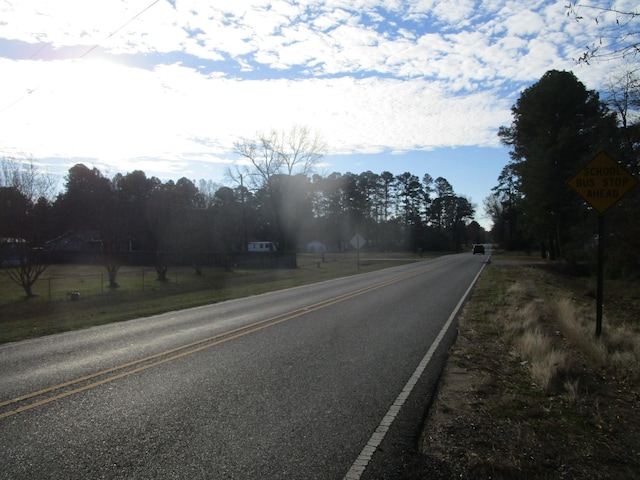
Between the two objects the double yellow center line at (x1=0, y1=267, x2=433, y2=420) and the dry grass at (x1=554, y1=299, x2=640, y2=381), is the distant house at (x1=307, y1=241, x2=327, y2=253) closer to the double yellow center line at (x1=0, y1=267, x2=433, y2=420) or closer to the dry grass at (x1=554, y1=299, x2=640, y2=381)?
the dry grass at (x1=554, y1=299, x2=640, y2=381)

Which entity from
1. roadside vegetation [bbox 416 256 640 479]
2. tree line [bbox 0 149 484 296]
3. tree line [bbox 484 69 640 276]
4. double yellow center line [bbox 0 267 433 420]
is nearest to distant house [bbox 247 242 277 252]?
tree line [bbox 0 149 484 296]

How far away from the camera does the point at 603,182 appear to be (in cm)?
981

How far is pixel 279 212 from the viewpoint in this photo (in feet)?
194

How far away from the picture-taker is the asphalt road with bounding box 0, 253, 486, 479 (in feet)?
13.8

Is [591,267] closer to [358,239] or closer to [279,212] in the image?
[358,239]

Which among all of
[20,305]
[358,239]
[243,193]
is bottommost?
[20,305]

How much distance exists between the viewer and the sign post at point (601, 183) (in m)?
9.64

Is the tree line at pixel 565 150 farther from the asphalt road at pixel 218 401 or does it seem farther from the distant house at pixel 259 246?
the distant house at pixel 259 246

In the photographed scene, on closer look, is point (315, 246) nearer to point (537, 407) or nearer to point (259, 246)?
point (259, 246)

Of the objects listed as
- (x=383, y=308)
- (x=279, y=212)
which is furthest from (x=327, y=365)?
(x=279, y=212)

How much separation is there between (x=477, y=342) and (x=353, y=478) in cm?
668

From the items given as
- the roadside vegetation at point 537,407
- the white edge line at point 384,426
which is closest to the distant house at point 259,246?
the roadside vegetation at point 537,407

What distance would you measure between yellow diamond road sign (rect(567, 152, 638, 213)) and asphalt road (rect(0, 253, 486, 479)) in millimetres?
3942

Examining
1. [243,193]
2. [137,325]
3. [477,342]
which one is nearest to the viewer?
[477,342]
